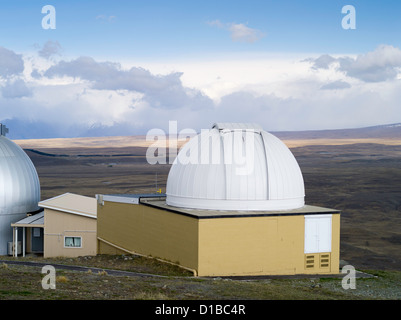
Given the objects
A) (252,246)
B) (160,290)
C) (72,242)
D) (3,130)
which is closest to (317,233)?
(252,246)

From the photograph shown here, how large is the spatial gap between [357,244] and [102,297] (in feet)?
77.9

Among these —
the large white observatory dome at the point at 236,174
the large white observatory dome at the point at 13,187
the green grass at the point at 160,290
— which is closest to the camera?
the green grass at the point at 160,290

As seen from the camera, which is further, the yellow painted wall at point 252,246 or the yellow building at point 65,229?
the yellow building at point 65,229

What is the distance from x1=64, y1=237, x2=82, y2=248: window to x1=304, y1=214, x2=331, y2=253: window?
1299 centimetres

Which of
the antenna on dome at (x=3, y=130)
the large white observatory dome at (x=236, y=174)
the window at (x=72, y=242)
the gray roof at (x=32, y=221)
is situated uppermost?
the antenna on dome at (x=3, y=130)

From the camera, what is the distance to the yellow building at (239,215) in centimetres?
2011

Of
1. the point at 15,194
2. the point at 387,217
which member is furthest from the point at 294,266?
the point at 387,217

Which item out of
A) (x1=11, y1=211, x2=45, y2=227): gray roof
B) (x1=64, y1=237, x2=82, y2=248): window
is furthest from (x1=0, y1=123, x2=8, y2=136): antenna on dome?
(x1=64, y1=237, x2=82, y2=248): window

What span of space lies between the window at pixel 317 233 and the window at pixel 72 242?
13.0m

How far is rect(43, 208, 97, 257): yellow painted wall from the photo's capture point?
28.2 m

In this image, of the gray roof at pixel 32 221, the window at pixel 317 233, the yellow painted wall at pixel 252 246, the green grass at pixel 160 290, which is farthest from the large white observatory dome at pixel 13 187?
the window at pixel 317 233

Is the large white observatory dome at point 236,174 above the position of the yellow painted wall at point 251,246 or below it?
above

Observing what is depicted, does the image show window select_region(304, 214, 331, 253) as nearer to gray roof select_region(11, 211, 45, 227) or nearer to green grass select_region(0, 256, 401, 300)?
green grass select_region(0, 256, 401, 300)

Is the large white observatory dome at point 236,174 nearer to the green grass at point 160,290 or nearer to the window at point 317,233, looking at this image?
the window at point 317,233
